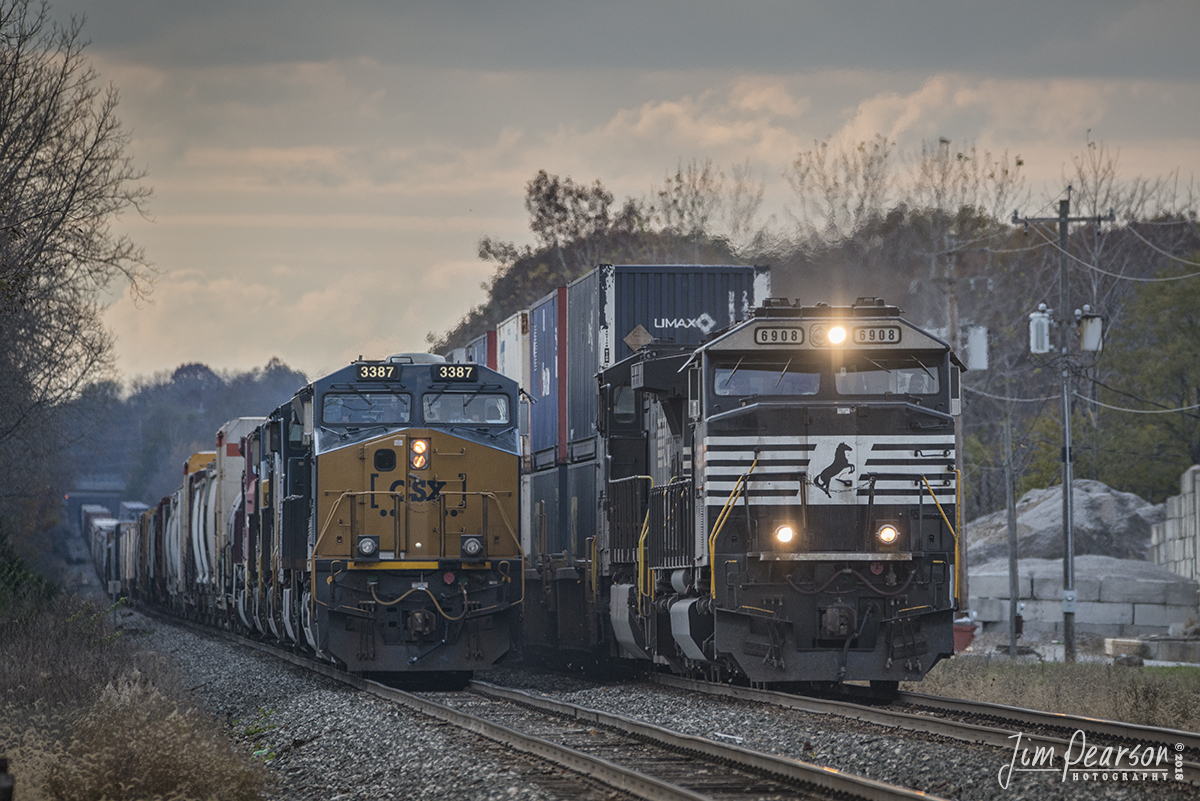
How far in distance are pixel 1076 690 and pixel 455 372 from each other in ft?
27.0

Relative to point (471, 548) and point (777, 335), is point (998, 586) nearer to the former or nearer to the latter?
point (471, 548)

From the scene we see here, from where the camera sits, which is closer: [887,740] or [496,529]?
[887,740]

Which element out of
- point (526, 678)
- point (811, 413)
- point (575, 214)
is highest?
point (575, 214)

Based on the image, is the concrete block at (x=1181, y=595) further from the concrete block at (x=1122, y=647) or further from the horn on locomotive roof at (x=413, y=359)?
the horn on locomotive roof at (x=413, y=359)

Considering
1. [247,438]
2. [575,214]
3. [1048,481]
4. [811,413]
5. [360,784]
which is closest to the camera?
[360,784]

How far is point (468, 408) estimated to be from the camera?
1817 cm

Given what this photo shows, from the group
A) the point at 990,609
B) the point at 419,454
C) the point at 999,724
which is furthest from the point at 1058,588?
the point at 999,724

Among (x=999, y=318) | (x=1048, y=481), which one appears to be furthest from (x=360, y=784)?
(x=999, y=318)

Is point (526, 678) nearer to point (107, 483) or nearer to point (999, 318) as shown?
point (999, 318)

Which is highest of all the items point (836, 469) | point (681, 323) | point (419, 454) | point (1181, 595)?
point (681, 323)

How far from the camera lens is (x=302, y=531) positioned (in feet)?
60.5

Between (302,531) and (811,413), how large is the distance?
25.2ft

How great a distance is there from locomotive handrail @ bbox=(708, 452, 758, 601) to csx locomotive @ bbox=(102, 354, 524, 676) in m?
4.68

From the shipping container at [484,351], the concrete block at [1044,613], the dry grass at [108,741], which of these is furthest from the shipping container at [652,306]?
the concrete block at [1044,613]
